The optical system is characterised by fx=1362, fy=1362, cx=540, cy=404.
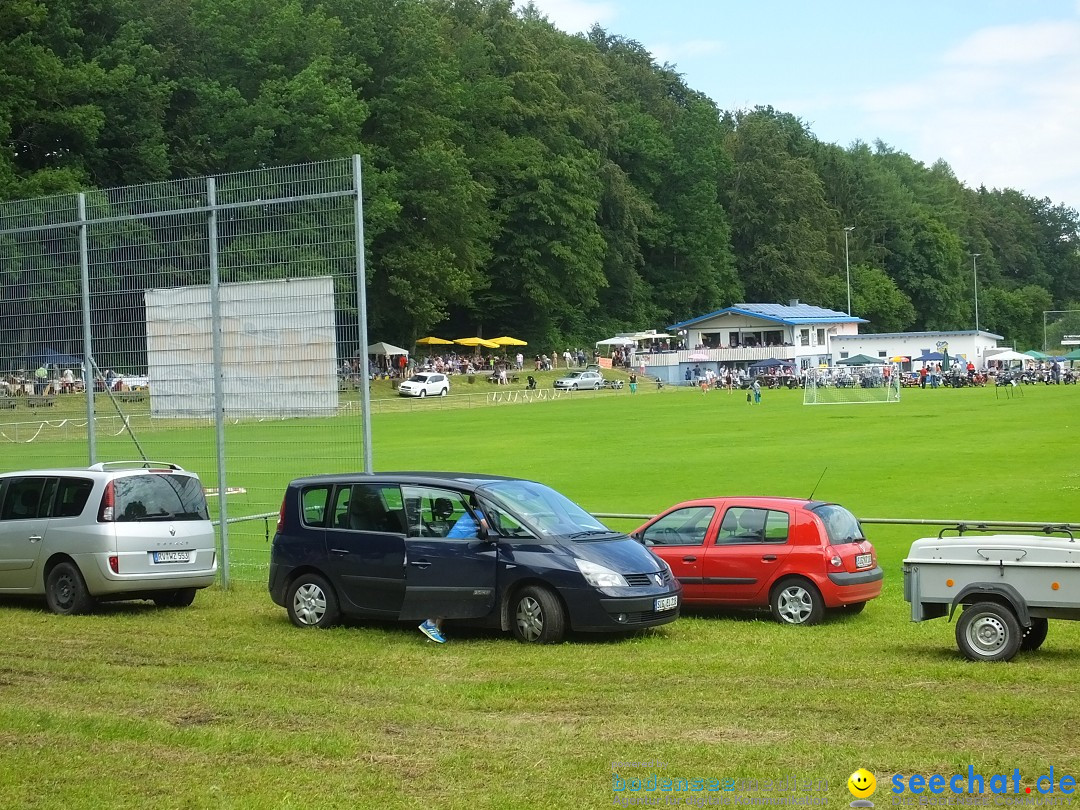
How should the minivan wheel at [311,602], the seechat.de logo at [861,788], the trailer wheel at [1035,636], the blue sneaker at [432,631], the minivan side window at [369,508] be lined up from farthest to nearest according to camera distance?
the minivan wheel at [311,602]
the minivan side window at [369,508]
the blue sneaker at [432,631]
the trailer wheel at [1035,636]
the seechat.de logo at [861,788]

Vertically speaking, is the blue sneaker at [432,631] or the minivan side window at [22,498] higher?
the minivan side window at [22,498]

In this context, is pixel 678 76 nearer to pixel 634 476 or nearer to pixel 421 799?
pixel 634 476

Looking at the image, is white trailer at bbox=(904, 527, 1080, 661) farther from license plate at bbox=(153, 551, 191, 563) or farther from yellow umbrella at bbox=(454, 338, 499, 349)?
yellow umbrella at bbox=(454, 338, 499, 349)

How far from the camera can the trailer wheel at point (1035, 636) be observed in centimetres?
1180

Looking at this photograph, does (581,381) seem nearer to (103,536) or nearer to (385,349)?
(385,349)

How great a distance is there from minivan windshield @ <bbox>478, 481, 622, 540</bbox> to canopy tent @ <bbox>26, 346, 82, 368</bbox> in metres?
9.04

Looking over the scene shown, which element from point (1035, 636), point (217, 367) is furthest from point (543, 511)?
point (217, 367)

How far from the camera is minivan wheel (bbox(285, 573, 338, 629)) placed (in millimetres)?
14164

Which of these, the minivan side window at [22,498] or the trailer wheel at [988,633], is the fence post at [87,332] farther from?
the trailer wheel at [988,633]

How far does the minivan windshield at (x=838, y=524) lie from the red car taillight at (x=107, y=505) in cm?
780

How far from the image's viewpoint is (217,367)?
18.3 m

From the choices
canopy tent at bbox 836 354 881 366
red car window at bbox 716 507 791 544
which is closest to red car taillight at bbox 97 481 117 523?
red car window at bbox 716 507 791 544

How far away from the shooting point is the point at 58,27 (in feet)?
235

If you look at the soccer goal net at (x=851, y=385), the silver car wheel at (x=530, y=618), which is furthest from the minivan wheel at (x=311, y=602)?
the soccer goal net at (x=851, y=385)
